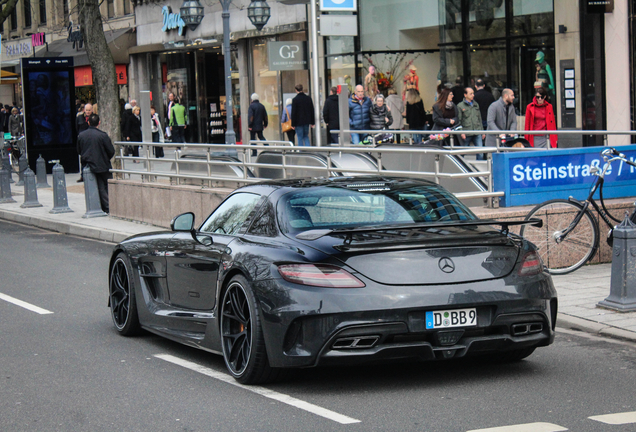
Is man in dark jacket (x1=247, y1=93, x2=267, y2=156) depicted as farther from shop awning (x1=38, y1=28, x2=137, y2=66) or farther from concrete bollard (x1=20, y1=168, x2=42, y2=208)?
shop awning (x1=38, y1=28, x2=137, y2=66)

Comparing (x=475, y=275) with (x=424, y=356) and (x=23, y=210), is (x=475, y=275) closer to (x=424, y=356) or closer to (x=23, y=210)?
(x=424, y=356)

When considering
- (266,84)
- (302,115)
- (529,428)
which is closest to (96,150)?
(302,115)

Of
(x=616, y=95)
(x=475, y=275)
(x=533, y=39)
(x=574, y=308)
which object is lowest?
(x=574, y=308)

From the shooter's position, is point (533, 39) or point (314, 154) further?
point (533, 39)

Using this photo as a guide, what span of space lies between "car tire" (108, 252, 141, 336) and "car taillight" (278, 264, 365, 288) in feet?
8.38

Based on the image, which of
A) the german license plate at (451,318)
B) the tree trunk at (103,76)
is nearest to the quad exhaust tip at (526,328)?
the german license plate at (451,318)

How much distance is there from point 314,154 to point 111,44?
3093cm

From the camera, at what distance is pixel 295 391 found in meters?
6.09

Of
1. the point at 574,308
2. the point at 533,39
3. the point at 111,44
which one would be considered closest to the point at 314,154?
the point at 574,308

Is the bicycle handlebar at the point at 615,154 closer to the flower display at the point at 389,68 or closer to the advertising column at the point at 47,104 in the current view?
the flower display at the point at 389,68

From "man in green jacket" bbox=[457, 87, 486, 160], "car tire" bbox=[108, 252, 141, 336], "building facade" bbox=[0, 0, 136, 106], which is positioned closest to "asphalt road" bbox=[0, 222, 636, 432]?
"car tire" bbox=[108, 252, 141, 336]

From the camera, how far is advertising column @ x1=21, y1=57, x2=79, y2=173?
28.6 meters

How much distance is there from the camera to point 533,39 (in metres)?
23.2

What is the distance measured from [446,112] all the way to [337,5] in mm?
5477
